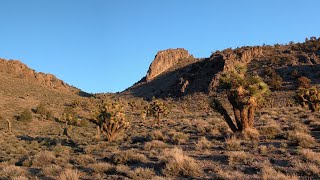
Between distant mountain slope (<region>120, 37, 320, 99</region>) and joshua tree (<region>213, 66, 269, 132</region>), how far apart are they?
50.3m

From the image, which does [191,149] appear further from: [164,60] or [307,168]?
[164,60]

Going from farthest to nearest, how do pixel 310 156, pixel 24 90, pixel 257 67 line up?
pixel 257 67
pixel 24 90
pixel 310 156

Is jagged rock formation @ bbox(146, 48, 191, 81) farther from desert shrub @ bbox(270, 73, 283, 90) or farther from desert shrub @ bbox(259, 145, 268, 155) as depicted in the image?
desert shrub @ bbox(259, 145, 268, 155)

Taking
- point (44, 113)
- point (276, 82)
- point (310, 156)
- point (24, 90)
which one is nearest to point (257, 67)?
point (276, 82)

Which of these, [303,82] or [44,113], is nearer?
[44,113]

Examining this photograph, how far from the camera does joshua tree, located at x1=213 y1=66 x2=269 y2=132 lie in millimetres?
20719

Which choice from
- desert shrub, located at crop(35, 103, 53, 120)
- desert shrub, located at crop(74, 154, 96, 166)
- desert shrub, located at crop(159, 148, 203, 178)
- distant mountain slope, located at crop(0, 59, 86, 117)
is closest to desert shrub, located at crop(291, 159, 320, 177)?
desert shrub, located at crop(159, 148, 203, 178)

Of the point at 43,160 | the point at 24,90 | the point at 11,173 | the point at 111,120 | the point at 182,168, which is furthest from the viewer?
the point at 24,90

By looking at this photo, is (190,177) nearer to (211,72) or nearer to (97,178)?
(97,178)

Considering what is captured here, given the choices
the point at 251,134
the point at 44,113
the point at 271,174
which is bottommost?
the point at 271,174

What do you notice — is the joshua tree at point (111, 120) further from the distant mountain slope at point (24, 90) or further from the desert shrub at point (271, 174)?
the distant mountain slope at point (24, 90)

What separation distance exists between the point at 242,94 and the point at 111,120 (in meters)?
10.9

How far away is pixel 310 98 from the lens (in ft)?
120

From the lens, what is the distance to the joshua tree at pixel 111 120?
27478mm
